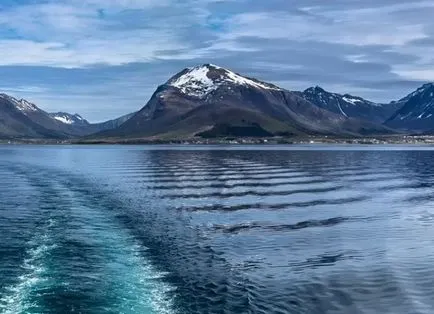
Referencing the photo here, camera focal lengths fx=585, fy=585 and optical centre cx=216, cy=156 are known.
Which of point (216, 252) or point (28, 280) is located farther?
point (216, 252)

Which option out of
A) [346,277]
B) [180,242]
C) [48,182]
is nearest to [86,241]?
[180,242]

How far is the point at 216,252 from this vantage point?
3903cm

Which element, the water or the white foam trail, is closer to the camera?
the white foam trail

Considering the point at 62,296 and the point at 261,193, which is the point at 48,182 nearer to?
the point at 261,193

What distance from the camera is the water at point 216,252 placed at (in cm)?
2805

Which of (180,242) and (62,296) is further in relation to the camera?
(180,242)

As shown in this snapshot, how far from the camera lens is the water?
92.0 feet

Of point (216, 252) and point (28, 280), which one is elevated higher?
point (28, 280)

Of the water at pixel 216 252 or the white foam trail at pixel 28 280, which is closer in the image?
the white foam trail at pixel 28 280

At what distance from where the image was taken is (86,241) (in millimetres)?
41844

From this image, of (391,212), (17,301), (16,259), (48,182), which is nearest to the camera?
(17,301)

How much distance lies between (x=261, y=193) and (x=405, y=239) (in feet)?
110

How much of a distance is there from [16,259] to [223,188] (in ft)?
160

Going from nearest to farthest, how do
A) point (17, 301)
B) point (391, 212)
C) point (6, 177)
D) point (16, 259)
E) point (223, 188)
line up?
point (17, 301) < point (16, 259) < point (391, 212) < point (223, 188) < point (6, 177)
